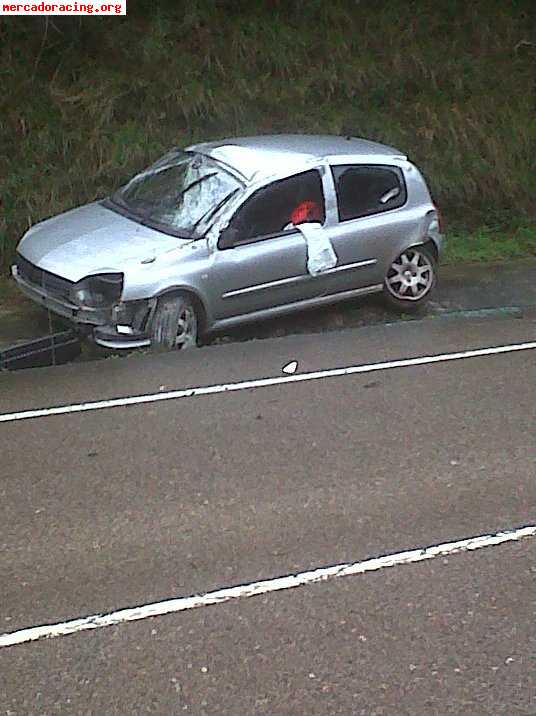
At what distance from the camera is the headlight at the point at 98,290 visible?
8758 mm

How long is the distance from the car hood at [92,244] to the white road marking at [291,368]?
4.67ft

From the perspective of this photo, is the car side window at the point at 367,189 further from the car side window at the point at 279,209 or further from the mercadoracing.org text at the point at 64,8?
the mercadoracing.org text at the point at 64,8

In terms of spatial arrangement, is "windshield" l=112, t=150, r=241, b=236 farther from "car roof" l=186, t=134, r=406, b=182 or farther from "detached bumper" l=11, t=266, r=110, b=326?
"detached bumper" l=11, t=266, r=110, b=326

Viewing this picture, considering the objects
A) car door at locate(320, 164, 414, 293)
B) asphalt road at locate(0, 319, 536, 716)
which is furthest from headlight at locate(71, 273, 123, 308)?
car door at locate(320, 164, 414, 293)

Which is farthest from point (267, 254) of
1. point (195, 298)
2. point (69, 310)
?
point (69, 310)

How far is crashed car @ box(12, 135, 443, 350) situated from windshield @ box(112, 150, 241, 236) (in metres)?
0.01

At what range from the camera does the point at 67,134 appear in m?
13.1

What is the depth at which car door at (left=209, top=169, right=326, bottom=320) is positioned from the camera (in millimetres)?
9297

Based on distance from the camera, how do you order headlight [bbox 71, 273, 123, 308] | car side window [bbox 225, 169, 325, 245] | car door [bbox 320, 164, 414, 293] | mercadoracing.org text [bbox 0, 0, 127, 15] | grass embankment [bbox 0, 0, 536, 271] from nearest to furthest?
headlight [bbox 71, 273, 123, 308] → car side window [bbox 225, 169, 325, 245] → car door [bbox 320, 164, 414, 293] → grass embankment [bbox 0, 0, 536, 271] → mercadoracing.org text [bbox 0, 0, 127, 15]

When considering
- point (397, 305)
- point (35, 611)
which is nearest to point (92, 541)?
point (35, 611)

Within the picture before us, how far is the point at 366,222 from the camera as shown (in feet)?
33.6

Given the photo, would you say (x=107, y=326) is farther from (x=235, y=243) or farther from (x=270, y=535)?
(x=270, y=535)

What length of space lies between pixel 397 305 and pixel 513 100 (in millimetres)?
6316

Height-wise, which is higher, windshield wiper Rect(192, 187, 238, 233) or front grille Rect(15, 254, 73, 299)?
windshield wiper Rect(192, 187, 238, 233)
